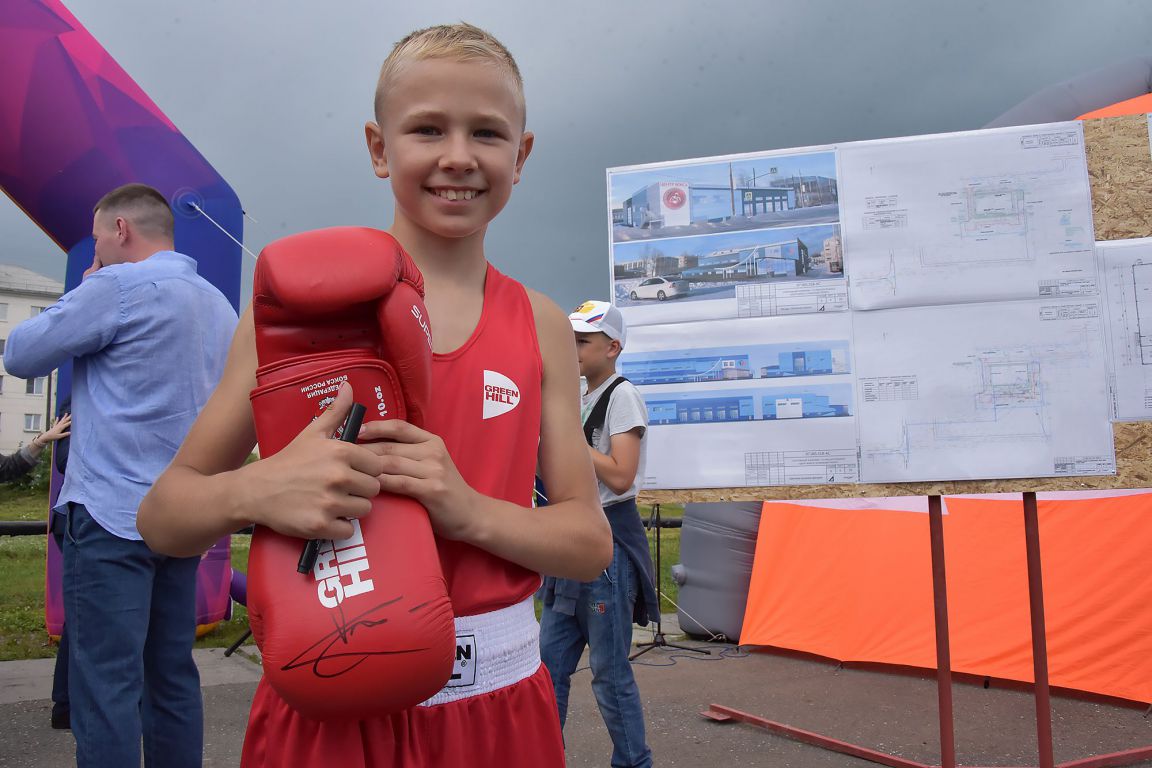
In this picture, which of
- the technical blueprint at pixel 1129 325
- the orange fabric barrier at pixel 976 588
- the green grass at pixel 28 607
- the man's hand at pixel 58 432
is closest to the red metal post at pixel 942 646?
the technical blueprint at pixel 1129 325

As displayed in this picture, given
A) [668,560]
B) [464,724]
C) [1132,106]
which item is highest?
[1132,106]

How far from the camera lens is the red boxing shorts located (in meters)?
0.92

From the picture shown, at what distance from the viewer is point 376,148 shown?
1153mm

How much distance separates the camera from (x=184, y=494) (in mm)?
935

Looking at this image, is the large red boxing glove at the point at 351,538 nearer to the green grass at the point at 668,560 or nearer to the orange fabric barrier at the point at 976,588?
the green grass at the point at 668,560

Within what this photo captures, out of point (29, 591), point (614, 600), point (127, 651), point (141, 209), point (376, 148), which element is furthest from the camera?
point (29, 591)

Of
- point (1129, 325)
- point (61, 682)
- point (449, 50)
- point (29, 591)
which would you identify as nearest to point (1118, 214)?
point (1129, 325)

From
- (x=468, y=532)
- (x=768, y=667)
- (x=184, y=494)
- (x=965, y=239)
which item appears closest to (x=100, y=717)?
(x=184, y=494)

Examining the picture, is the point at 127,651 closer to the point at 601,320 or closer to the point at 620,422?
the point at 620,422

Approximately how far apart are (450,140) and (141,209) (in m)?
2.18

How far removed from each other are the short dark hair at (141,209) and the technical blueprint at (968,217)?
2.46 metres

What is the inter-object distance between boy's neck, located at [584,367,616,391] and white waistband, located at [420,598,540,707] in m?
2.16

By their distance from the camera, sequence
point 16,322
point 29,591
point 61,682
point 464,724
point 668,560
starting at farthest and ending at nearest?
point 16,322, point 668,560, point 29,591, point 61,682, point 464,724

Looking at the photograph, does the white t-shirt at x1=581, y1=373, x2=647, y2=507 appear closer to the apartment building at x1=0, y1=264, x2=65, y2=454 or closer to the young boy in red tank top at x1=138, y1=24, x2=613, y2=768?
Answer: the young boy in red tank top at x1=138, y1=24, x2=613, y2=768
